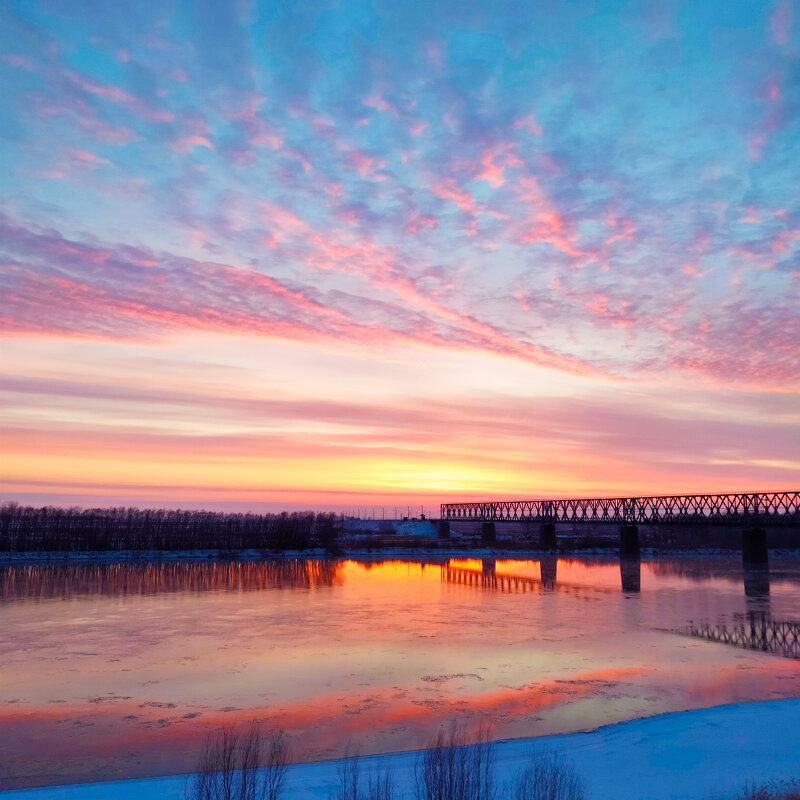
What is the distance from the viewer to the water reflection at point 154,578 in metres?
40.6

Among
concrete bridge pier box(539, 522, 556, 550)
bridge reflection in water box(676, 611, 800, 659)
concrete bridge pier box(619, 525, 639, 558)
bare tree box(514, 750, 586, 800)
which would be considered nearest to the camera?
bare tree box(514, 750, 586, 800)

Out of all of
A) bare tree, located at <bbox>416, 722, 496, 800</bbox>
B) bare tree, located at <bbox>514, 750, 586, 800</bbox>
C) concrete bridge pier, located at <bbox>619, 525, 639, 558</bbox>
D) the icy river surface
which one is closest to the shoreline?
concrete bridge pier, located at <bbox>619, 525, 639, 558</bbox>

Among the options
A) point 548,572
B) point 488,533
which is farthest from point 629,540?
point 488,533

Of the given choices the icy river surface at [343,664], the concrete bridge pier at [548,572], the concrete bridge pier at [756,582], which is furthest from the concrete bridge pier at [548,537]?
the icy river surface at [343,664]

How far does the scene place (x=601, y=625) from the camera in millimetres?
29469

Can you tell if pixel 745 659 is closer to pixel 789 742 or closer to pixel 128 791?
pixel 789 742

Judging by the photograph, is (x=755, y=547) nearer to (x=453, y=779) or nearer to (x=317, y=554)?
(x=317, y=554)

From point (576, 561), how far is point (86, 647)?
67.1 meters

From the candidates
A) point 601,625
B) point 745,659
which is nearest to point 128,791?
point 745,659

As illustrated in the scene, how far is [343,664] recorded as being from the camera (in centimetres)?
2111

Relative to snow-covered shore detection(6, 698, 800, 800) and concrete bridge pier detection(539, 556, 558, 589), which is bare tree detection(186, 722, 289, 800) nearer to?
snow-covered shore detection(6, 698, 800, 800)

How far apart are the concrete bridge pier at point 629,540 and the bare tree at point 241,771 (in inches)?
3080

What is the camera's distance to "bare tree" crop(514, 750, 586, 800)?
9.46 metres

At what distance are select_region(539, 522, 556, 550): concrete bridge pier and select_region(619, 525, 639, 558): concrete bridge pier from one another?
Result: 12.8 metres
